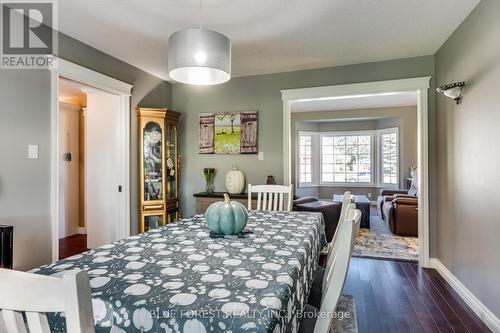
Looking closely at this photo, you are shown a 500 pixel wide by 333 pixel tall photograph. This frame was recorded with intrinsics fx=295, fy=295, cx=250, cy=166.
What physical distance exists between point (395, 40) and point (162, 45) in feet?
7.75

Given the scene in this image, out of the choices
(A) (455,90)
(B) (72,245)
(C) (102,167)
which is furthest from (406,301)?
(B) (72,245)

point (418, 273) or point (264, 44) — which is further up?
point (264, 44)

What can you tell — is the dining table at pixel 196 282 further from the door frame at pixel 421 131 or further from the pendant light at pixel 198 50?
the door frame at pixel 421 131

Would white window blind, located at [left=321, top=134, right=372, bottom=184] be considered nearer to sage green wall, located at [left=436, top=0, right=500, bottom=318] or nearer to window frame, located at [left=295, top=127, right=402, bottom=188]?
window frame, located at [left=295, top=127, right=402, bottom=188]

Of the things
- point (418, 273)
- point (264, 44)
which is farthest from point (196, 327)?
point (418, 273)

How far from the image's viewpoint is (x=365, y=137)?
825 cm

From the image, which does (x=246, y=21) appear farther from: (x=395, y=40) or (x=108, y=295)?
(x=108, y=295)

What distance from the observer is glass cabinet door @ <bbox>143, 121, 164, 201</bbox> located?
3.75 metres

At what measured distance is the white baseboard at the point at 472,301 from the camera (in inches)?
80.5

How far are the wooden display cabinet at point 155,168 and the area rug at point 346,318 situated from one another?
2394 millimetres

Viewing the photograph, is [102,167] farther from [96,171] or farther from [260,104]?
[260,104]

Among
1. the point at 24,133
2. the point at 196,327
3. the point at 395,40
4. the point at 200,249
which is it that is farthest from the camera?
the point at 395,40

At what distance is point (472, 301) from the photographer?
236 centimetres

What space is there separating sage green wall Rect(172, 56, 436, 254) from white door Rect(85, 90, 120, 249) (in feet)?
Result: 3.36
